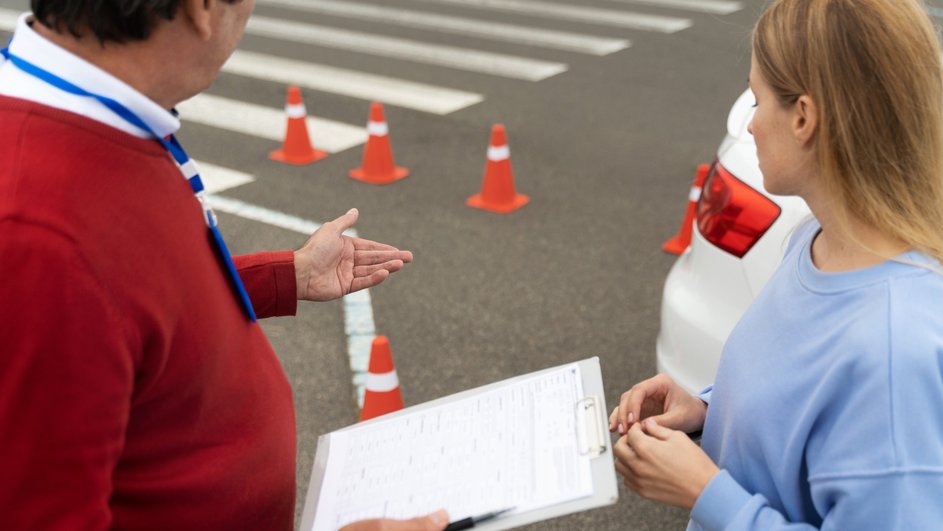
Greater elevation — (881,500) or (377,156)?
(881,500)

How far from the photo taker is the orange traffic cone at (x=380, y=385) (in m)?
4.21

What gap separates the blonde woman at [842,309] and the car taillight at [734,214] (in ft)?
4.83

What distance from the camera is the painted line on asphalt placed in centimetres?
507

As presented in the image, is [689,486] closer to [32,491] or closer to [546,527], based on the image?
[32,491]

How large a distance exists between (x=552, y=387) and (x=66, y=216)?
1025mm

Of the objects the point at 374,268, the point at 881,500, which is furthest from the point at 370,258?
the point at 881,500

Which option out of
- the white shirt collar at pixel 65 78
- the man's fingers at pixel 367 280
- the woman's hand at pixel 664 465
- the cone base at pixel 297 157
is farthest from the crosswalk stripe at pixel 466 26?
the white shirt collar at pixel 65 78

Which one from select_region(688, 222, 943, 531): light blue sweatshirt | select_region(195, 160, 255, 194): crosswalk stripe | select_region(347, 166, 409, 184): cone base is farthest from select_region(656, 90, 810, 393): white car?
select_region(195, 160, 255, 194): crosswalk stripe

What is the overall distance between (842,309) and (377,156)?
6.02 meters

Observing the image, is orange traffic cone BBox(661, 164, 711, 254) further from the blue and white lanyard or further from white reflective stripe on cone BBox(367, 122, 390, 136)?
the blue and white lanyard

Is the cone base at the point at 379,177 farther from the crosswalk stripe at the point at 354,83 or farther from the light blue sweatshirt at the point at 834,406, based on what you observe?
the light blue sweatshirt at the point at 834,406

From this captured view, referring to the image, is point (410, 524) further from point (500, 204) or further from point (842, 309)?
point (500, 204)

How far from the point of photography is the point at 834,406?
5.63 feet

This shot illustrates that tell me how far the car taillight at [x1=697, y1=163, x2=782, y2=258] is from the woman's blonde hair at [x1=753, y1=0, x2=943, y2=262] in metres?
1.60
